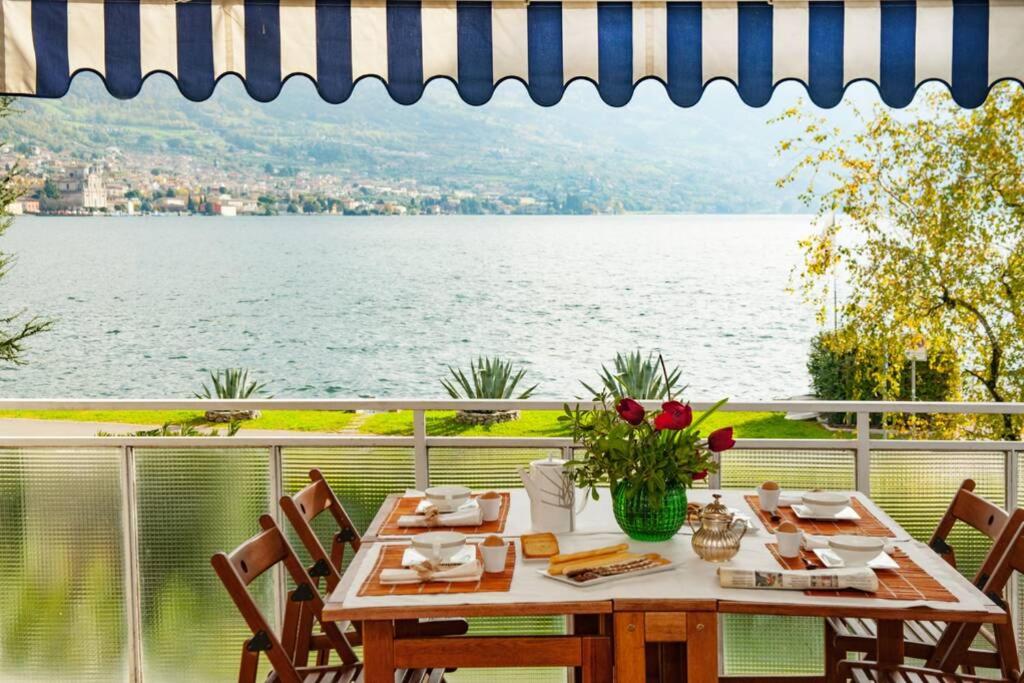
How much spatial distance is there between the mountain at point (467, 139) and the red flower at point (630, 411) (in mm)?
36458

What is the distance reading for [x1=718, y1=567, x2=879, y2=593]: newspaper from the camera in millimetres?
2512

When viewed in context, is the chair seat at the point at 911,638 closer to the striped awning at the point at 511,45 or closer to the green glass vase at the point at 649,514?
the green glass vase at the point at 649,514

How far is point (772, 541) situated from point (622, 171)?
40.0 metres

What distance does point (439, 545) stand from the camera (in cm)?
276

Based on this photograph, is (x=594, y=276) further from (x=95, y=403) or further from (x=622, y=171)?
(x=95, y=403)

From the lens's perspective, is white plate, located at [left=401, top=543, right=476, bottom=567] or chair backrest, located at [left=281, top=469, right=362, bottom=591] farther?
chair backrest, located at [left=281, top=469, right=362, bottom=591]

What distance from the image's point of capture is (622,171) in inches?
1660

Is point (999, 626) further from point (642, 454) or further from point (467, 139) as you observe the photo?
point (467, 139)

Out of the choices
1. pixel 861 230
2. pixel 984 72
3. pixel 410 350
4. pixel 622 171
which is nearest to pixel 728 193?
pixel 622 171

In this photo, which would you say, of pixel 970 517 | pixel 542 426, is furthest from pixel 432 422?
pixel 970 517

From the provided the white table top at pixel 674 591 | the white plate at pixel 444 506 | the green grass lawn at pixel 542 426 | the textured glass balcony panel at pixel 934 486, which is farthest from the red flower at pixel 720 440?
the green grass lawn at pixel 542 426

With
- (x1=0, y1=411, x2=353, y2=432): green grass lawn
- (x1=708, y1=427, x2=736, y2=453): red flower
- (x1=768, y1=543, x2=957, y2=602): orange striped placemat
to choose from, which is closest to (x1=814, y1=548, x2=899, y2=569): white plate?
(x1=768, y1=543, x2=957, y2=602): orange striped placemat

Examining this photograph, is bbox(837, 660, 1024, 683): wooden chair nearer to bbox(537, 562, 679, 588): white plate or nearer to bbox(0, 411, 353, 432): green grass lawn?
bbox(537, 562, 679, 588): white plate

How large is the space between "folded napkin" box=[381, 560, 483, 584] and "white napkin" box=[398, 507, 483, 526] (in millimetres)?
505
